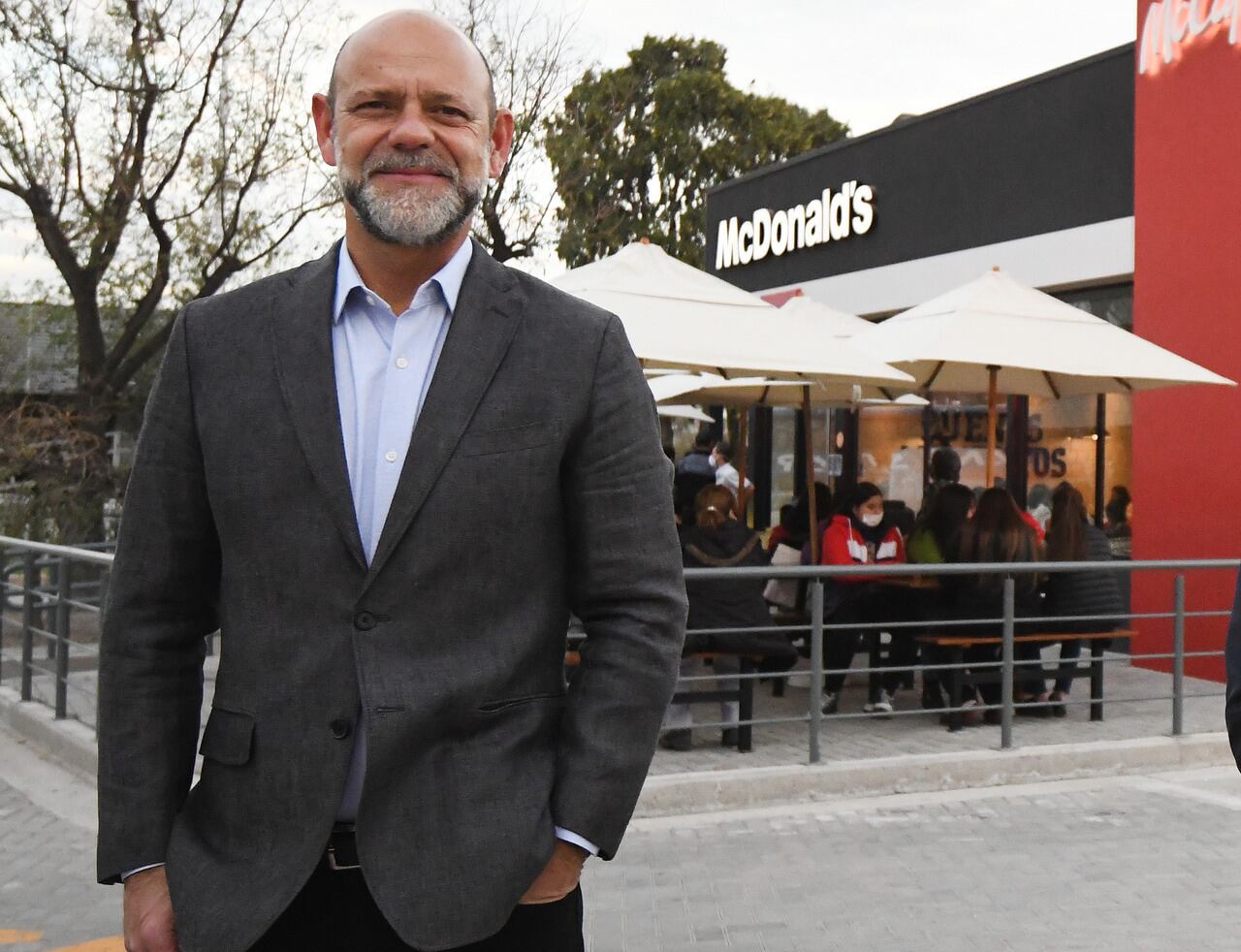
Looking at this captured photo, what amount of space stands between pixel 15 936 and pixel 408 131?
13.7 feet

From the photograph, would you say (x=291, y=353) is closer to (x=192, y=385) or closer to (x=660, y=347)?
(x=192, y=385)

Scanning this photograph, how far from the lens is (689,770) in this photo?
25.3 ft

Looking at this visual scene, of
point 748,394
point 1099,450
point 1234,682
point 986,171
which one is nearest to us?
point 1234,682

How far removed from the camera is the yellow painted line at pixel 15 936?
5.10 metres

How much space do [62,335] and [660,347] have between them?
17.4m

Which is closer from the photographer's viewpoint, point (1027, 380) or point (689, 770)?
point (689, 770)

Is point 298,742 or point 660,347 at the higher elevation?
point 660,347

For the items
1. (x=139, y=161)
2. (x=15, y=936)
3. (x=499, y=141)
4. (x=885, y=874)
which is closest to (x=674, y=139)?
(x=139, y=161)

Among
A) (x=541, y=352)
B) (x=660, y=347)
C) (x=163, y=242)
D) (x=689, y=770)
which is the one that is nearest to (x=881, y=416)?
(x=163, y=242)

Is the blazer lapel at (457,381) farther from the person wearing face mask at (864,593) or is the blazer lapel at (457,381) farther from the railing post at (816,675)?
the person wearing face mask at (864,593)

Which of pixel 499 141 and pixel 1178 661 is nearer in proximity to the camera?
pixel 499 141

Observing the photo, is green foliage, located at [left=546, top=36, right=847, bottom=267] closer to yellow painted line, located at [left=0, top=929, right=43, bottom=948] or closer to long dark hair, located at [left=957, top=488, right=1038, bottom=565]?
long dark hair, located at [left=957, top=488, right=1038, bottom=565]

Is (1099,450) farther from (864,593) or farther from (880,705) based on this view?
(880,705)

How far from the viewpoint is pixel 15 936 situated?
5.15 meters
